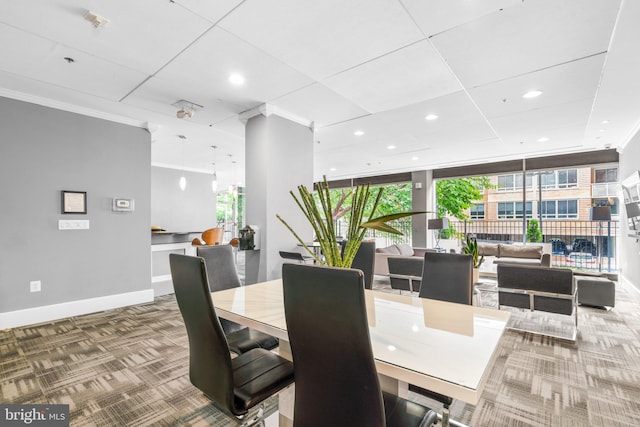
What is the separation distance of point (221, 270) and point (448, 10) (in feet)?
7.72

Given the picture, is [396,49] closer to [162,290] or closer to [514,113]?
[514,113]

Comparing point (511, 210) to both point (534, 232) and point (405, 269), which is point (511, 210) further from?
point (405, 269)

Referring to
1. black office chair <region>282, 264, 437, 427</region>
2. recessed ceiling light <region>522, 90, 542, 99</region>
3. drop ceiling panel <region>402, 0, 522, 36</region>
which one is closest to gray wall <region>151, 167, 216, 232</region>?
drop ceiling panel <region>402, 0, 522, 36</region>

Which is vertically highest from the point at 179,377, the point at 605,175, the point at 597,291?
the point at 605,175

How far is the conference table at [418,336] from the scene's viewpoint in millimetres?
902

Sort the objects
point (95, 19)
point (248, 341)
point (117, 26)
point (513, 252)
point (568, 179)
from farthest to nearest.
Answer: point (568, 179)
point (513, 252)
point (117, 26)
point (95, 19)
point (248, 341)

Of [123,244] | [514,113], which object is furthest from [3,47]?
[514,113]

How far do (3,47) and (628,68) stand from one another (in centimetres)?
529

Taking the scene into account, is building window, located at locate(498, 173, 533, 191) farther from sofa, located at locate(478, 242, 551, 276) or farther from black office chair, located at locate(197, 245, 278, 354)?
black office chair, located at locate(197, 245, 278, 354)

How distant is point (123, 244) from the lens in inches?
165

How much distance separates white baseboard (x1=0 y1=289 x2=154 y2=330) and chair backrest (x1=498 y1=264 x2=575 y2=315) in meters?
4.59

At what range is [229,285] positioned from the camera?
7.44 feet

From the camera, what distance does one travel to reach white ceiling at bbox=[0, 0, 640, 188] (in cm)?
206

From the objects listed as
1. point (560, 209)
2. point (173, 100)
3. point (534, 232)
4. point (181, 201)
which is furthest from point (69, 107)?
point (560, 209)
